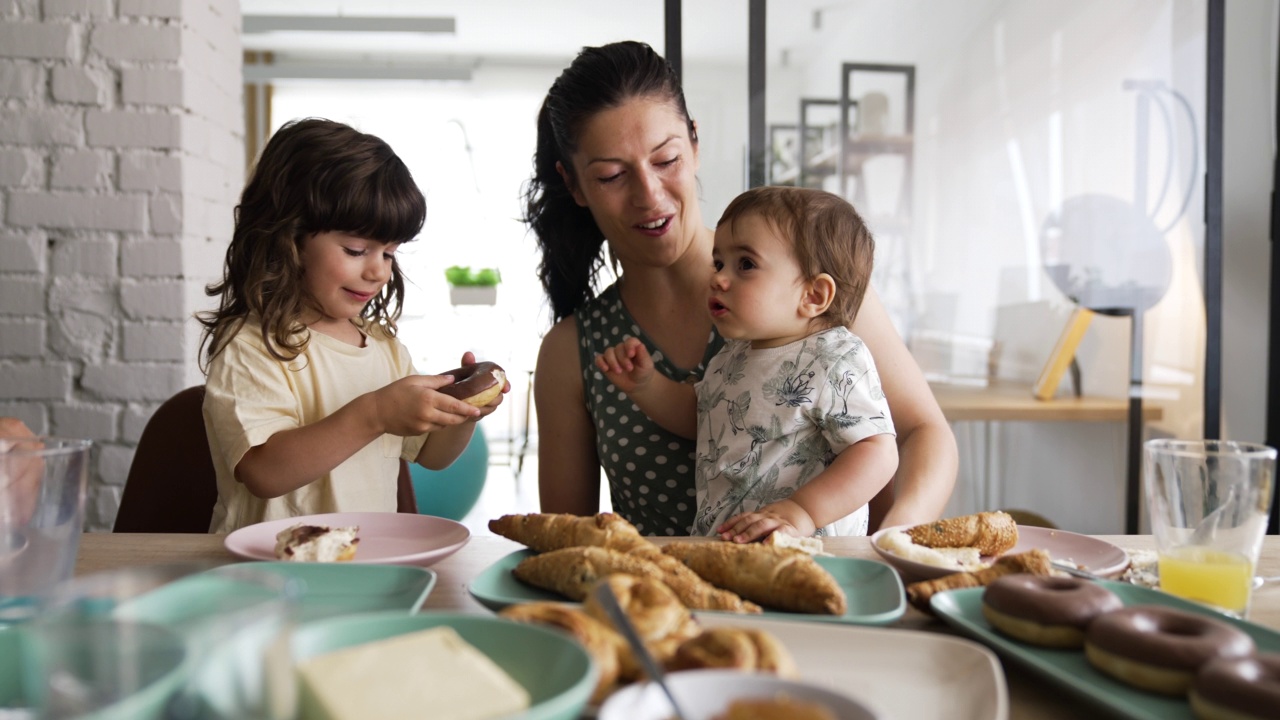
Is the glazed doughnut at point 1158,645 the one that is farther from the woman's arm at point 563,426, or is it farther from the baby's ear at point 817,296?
the woman's arm at point 563,426

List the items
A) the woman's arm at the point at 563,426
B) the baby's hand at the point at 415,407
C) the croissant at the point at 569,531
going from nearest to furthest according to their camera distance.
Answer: the croissant at the point at 569,531
the baby's hand at the point at 415,407
the woman's arm at the point at 563,426

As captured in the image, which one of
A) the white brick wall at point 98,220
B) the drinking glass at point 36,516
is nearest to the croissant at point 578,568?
the drinking glass at point 36,516

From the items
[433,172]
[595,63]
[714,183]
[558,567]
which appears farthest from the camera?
[433,172]

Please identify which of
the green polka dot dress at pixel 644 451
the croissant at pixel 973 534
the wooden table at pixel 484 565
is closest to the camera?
the wooden table at pixel 484 565

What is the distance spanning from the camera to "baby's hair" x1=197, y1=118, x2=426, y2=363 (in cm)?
172

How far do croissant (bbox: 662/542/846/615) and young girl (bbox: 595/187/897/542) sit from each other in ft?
2.08

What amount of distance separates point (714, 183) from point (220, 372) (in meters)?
2.19

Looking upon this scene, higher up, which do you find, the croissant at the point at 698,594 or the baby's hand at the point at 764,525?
the croissant at the point at 698,594

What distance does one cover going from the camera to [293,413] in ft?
5.60

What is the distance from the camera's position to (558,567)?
894 millimetres

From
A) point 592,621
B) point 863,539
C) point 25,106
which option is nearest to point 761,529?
point 863,539

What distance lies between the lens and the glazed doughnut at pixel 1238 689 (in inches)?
22.2

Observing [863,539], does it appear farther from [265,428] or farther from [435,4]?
[435,4]

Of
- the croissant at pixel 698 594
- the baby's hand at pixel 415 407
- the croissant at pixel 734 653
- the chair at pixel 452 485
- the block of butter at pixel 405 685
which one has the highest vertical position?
the baby's hand at pixel 415 407
